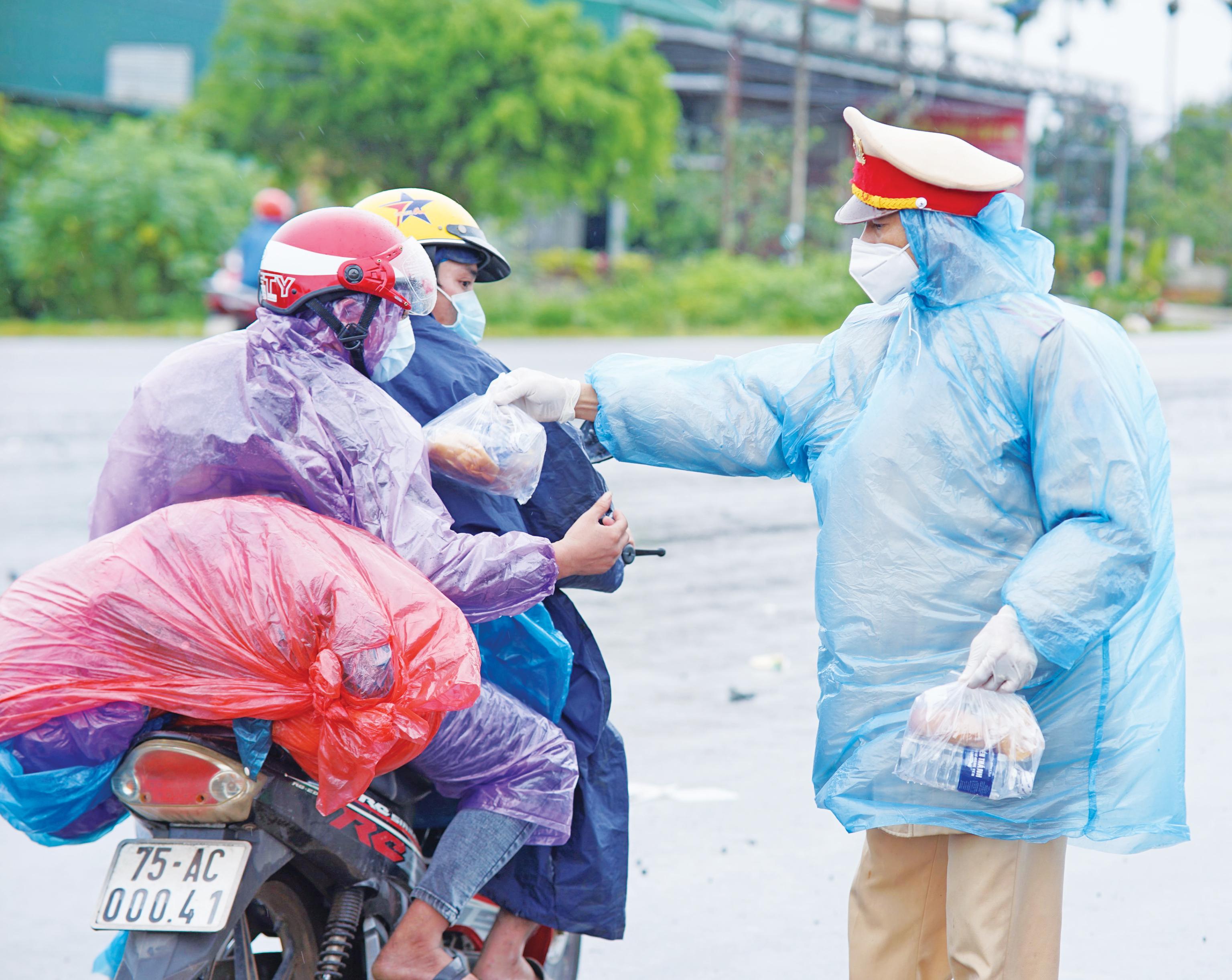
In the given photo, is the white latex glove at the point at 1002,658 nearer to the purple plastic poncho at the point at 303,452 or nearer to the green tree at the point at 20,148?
the purple plastic poncho at the point at 303,452

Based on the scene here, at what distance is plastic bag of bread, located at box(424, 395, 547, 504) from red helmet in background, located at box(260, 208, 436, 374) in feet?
0.68

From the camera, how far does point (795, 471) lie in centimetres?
300

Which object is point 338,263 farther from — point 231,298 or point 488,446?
point 231,298

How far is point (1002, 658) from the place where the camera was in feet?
7.98

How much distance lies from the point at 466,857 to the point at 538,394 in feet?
2.94

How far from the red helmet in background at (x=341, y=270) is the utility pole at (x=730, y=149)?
3295 centimetres

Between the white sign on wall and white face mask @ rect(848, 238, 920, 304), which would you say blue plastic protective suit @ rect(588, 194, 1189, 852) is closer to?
white face mask @ rect(848, 238, 920, 304)

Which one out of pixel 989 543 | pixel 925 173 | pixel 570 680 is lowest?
pixel 570 680

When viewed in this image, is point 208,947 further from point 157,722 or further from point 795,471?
point 795,471

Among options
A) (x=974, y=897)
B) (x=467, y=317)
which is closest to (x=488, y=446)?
(x=467, y=317)

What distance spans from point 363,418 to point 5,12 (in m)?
38.0

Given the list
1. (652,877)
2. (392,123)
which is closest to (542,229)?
(392,123)

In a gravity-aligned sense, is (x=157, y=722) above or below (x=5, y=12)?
below

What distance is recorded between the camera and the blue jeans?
2.74 metres
